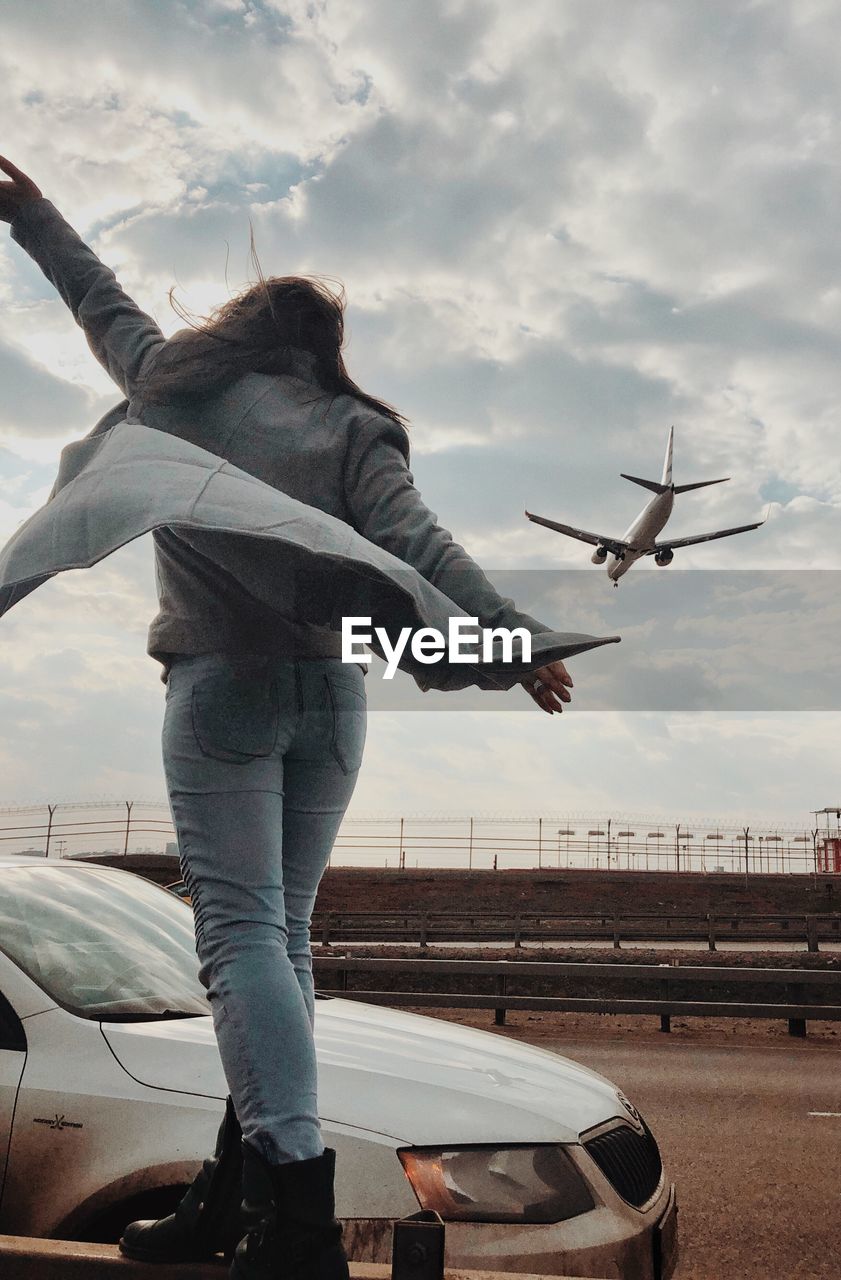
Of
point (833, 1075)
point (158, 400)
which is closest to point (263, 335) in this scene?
point (158, 400)

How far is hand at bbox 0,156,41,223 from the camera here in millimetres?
2115

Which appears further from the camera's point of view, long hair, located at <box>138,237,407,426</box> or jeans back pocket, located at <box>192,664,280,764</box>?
long hair, located at <box>138,237,407,426</box>

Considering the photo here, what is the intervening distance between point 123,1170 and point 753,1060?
798 cm

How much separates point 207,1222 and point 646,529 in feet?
159

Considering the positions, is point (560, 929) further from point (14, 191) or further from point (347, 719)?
point (14, 191)

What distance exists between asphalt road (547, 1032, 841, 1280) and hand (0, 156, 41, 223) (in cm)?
385

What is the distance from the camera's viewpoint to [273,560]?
5.54ft

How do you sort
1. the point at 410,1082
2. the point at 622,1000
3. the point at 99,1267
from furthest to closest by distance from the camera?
the point at 622,1000 < the point at 410,1082 < the point at 99,1267

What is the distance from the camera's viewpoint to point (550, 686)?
1.75 metres

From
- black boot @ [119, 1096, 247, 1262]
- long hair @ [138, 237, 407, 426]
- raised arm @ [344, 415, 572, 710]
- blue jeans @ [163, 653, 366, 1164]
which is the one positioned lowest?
black boot @ [119, 1096, 247, 1262]

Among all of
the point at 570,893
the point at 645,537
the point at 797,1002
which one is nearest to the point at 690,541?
the point at 645,537

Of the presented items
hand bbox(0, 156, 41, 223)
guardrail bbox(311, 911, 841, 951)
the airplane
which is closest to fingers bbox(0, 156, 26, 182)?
hand bbox(0, 156, 41, 223)

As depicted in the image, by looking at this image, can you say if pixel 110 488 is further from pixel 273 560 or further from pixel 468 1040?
pixel 468 1040

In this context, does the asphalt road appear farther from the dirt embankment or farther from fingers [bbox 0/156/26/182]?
the dirt embankment
